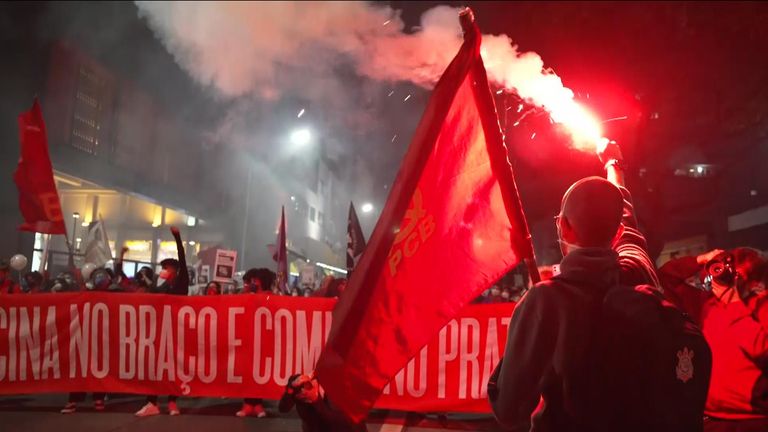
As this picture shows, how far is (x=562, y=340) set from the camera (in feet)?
5.43

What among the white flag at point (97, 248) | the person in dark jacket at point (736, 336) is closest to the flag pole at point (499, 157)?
the person in dark jacket at point (736, 336)

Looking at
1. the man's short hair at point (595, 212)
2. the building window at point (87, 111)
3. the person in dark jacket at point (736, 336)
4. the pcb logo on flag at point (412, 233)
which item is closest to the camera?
the man's short hair at point (595, 212)

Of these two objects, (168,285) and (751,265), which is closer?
(751,265)

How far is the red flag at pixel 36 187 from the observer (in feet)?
27.9

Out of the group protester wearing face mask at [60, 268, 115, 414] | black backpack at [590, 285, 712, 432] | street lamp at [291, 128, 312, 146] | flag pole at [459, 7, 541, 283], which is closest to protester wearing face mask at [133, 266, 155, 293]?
protester wearing face mask at [60, 268, 115, 414]

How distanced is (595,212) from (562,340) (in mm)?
463

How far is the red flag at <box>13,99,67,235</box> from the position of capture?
8.50m

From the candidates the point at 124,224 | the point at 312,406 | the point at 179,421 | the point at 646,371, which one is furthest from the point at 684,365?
the point at 124,224

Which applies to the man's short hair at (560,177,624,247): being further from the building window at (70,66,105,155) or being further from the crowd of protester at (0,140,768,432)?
the building window at (70,66,105,155)

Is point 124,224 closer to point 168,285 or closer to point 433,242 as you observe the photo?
point 168,285

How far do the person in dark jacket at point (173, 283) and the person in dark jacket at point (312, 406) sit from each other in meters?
4.23

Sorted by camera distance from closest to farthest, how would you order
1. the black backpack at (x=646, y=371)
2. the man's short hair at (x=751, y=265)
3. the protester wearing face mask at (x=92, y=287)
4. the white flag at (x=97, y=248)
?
the black backpack at (x=646, y=371), the man's short hair at (x=751, y=265), the protester wearing face mask at (x=92, y=287), the white flag at (x=97, y=248)

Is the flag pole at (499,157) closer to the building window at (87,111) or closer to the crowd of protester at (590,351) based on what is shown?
Answer: the crowd of protester at (590,351)

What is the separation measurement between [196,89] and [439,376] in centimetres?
2101
